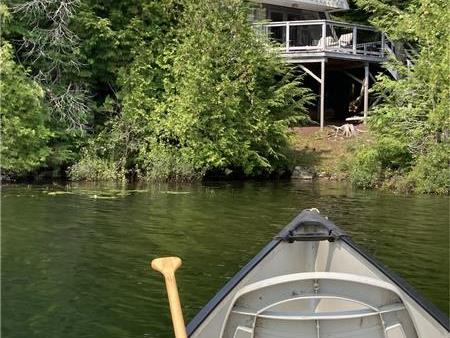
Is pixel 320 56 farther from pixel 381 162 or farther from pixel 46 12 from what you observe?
pixel 46 12

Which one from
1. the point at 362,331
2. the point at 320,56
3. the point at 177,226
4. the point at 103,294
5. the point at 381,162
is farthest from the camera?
the point at 320,56

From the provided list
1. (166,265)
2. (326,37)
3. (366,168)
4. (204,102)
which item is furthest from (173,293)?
(326,37)

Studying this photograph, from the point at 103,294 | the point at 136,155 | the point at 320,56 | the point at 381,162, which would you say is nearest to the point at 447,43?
the point at 381,162

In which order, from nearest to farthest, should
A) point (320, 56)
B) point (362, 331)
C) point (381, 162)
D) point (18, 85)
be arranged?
point (362, 331) → point (18, 85) → point (381, 162) → point (320, 56)

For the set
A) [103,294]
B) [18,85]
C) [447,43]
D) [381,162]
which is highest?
[447,43]

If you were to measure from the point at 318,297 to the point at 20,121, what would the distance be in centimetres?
1566

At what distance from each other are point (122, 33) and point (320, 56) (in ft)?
25.6

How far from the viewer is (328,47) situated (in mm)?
27016

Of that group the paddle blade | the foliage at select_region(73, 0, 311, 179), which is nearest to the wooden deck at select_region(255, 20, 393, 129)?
the foliage at select_region(73, 0, 311, 179)

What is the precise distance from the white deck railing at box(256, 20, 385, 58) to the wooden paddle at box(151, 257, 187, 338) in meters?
21.1

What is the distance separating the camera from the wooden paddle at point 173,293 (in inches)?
203

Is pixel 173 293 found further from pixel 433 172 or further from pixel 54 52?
pixel 54 52

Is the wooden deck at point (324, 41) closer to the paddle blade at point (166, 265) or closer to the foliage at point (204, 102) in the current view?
the foliage at point (204, 102)

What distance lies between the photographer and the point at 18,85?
20.1 metres
